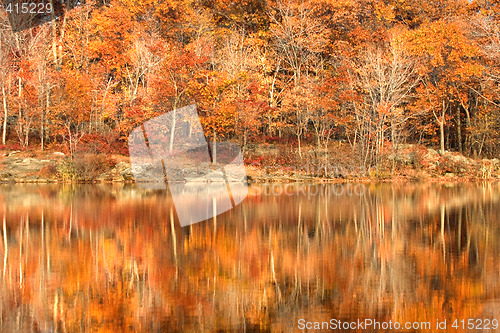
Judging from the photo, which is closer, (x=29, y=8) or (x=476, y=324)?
(x=476, y=324)

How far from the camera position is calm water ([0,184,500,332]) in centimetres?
727

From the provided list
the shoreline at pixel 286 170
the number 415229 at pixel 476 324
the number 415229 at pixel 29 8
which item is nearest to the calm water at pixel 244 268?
the number 415229 at pixel 476 324

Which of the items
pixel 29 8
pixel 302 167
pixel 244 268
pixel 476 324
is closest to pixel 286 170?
pixel 302 167

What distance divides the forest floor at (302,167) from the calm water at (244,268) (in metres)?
14.5

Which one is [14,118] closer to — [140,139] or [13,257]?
[140,139]

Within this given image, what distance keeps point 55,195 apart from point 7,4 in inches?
1160

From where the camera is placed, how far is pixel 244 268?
9.83 meters

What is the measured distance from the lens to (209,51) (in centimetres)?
4128

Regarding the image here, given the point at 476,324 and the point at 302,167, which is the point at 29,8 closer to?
the point at 302,167

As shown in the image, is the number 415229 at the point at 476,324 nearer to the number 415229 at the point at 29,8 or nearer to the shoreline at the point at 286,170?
the shoreline at the point at 286,170

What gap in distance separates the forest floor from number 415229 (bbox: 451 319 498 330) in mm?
25885

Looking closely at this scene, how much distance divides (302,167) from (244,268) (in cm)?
2535

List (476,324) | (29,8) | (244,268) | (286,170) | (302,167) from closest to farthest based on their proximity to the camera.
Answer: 1. (476,324)
2. (244,268)
3. (286,170)
4. (302,167)
5. (29,8)

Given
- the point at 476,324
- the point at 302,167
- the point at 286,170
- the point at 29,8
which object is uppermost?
the point at 29,8
